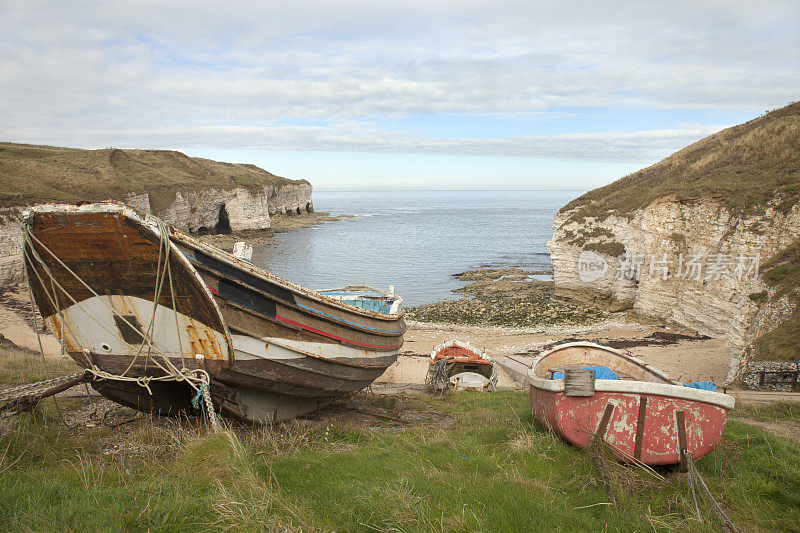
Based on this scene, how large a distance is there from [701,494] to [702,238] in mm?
23907

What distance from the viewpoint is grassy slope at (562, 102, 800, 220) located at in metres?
22.7

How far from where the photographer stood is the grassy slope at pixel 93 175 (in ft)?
120

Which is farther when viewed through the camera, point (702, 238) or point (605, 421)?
point (702, 238)

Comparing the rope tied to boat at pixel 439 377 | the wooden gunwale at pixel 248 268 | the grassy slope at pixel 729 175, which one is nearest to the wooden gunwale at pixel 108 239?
the wooden gunwale at pixel 248 268

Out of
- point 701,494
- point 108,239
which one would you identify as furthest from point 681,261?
point 108,239

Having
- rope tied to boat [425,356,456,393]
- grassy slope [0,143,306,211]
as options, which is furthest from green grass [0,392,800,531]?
grassy slope [0,143,306,211]

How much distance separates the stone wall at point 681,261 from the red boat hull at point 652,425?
31.7 feet

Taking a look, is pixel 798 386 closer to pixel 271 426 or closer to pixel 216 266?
pixel 271 426

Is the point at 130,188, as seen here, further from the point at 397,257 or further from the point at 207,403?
the point at 207,403

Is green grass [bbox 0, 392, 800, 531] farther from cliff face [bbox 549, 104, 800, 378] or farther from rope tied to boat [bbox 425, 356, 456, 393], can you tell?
cliff face [bbox 549, 104, 800, 378]

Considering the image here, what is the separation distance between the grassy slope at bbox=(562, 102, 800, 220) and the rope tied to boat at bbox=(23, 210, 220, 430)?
2308cm

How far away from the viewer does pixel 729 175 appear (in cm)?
2705

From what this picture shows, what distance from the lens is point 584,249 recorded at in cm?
3284

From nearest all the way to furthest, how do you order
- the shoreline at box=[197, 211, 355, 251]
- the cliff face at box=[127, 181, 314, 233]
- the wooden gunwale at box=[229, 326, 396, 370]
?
the wooden gunwale at box=[229, 326, 396, 370] < the cliff face at box=[127, 181, 314, 233] < the shoreline at box=[197, 211, 355, 251]
